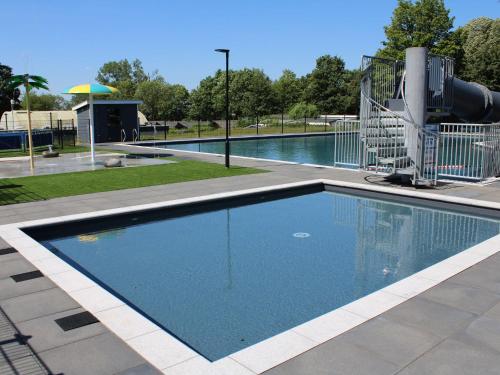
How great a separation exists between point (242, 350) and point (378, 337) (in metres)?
1.34

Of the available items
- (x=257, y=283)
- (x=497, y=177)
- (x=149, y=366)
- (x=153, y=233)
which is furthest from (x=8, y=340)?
(x=497, y=177)

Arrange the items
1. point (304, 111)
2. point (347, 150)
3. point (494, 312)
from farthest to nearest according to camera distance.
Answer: point (304, 111), point (347, 150), point (494, 312)

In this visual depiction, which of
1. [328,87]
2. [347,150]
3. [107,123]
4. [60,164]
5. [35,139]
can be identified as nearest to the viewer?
[60,164]

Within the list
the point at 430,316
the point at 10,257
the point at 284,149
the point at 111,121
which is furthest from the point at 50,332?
the point at 111,121

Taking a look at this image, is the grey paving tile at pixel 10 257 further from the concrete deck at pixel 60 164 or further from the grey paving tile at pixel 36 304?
the concrete deck at pixel 60 164

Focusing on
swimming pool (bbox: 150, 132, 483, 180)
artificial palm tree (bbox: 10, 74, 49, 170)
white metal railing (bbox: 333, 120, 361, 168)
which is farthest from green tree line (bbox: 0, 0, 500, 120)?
artificial palm tree (bbox: 10, 74, 49, 170)

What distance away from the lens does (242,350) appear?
4.28 m

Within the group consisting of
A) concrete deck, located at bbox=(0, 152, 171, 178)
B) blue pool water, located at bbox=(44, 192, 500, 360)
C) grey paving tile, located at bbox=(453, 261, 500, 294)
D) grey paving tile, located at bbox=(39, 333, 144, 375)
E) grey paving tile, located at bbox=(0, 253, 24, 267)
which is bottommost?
blue pool water, located at bbox=(44, 192, 500, 360)

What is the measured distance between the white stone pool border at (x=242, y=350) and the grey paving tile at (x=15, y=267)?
12 cm

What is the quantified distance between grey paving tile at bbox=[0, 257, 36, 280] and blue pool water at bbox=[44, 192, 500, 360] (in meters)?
0.96

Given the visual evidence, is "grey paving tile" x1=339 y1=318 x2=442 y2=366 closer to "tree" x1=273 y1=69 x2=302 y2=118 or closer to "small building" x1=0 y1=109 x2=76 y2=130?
"small building" x1=0 y1=109 x2=76 y2=130

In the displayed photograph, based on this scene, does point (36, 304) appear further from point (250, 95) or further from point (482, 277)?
point (250, 95)

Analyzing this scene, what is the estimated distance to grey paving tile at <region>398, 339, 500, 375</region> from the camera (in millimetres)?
3910

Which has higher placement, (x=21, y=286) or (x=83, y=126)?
(x=83, y=126)
